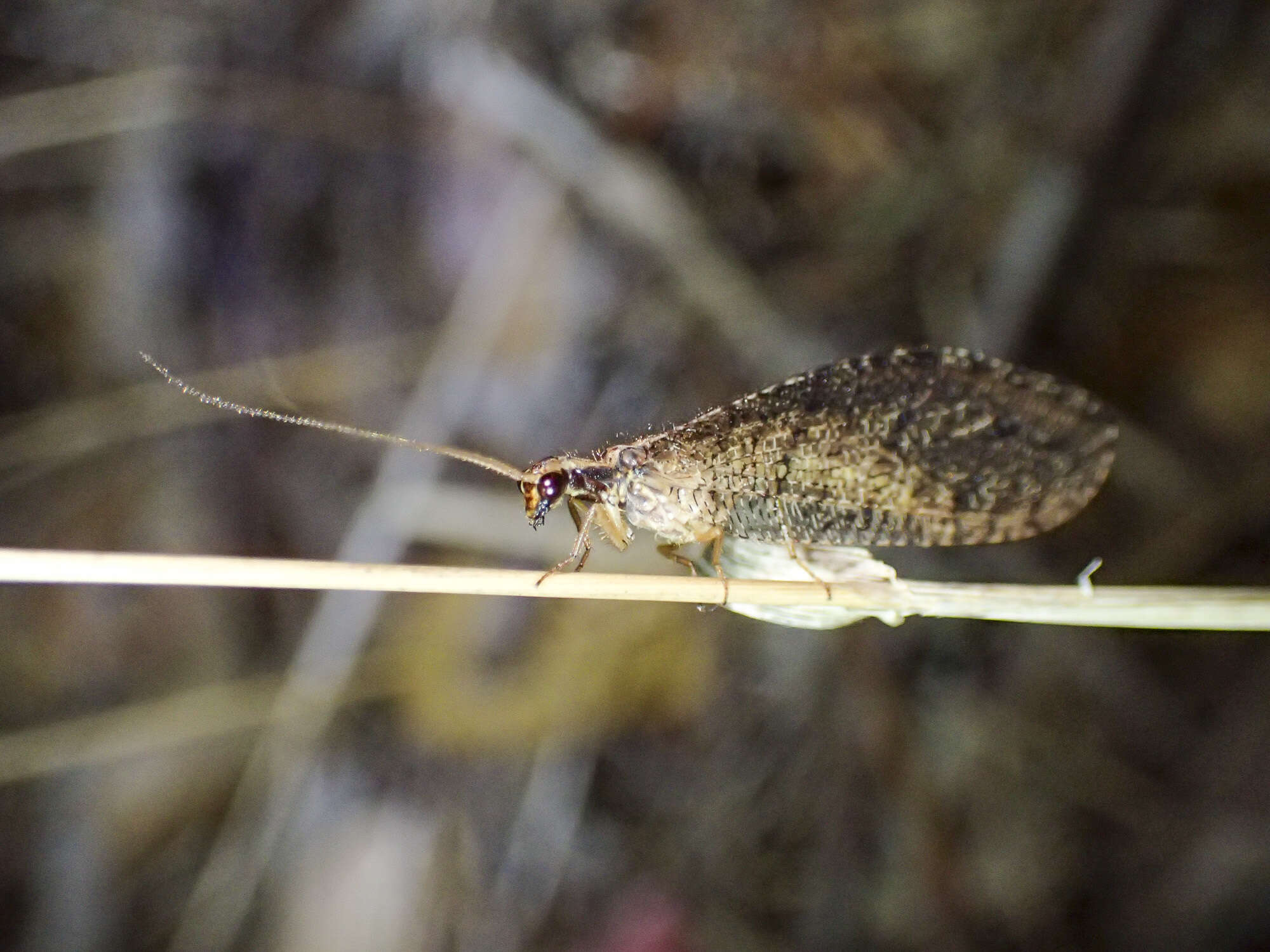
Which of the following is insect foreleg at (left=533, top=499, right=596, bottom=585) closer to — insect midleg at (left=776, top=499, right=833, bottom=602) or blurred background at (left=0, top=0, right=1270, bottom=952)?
insect midleg at (left=776, top=499, right=833, bottom=602)

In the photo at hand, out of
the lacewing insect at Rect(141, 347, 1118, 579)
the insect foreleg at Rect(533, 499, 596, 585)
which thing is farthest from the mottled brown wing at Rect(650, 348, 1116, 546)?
the insect foreleg at Rect(533, 499, 596, 585)

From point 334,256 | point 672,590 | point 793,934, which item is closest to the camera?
point 672,590

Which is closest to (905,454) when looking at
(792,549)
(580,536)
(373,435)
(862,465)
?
(862,465)

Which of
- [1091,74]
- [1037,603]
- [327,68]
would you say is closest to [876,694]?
[1037,603]

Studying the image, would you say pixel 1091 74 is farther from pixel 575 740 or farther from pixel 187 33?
pixel 187 33

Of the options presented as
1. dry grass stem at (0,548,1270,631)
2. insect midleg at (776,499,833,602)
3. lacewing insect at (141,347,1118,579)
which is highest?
lacewing insect at (141,347,1118,579)

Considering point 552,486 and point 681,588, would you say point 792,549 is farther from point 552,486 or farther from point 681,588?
point 552,486

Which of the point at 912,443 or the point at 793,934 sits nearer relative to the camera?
the point at 912,443

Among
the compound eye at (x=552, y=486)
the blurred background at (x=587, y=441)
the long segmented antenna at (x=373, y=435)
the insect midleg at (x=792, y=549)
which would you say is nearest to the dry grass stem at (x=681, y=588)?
the insect midleg at (x=792, y=549)
